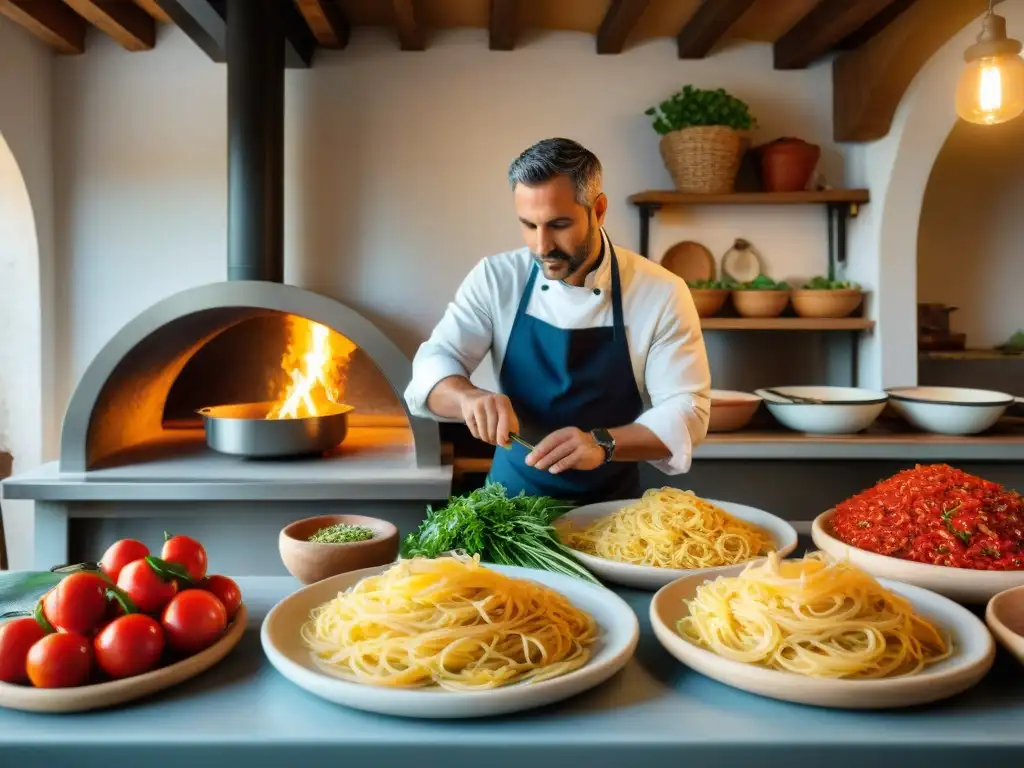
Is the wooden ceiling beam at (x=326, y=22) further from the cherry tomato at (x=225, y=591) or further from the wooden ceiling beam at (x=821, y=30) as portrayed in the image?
the cherry tomato at (x=225, y=591)

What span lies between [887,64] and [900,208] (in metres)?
0.62

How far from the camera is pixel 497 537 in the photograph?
1.55 meters

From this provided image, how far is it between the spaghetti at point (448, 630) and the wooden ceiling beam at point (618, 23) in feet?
8.94

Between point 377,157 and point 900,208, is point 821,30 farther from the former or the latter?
point 377,157

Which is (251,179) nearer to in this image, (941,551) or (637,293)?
(637,293)

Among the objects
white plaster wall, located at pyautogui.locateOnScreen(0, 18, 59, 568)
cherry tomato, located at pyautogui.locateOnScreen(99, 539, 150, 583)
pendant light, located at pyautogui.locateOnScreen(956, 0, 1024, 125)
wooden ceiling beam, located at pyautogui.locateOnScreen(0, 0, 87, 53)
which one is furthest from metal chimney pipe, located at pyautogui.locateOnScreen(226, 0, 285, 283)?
pendant light, located at pyautogui.locateOnScreen(956, 0, 1024, 125)

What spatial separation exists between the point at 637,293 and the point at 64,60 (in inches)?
120

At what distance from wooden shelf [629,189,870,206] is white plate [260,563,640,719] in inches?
103

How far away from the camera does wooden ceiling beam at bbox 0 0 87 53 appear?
323 centimetres

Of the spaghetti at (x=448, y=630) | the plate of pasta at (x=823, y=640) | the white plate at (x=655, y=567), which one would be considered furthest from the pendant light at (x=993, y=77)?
the spaghetti at (x=448, y=630)

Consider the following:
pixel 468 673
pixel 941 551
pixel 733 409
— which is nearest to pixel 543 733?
pixel 468 673

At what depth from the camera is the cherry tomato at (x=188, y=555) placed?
128 centimetres

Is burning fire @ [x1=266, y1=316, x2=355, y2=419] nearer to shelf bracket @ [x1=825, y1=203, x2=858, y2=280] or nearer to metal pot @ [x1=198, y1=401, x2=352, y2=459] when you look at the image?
metal pot @ [x1=198, y1=401, x2=352, y2=459]

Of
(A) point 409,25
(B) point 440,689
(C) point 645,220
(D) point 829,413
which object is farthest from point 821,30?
(B) point 440,689
